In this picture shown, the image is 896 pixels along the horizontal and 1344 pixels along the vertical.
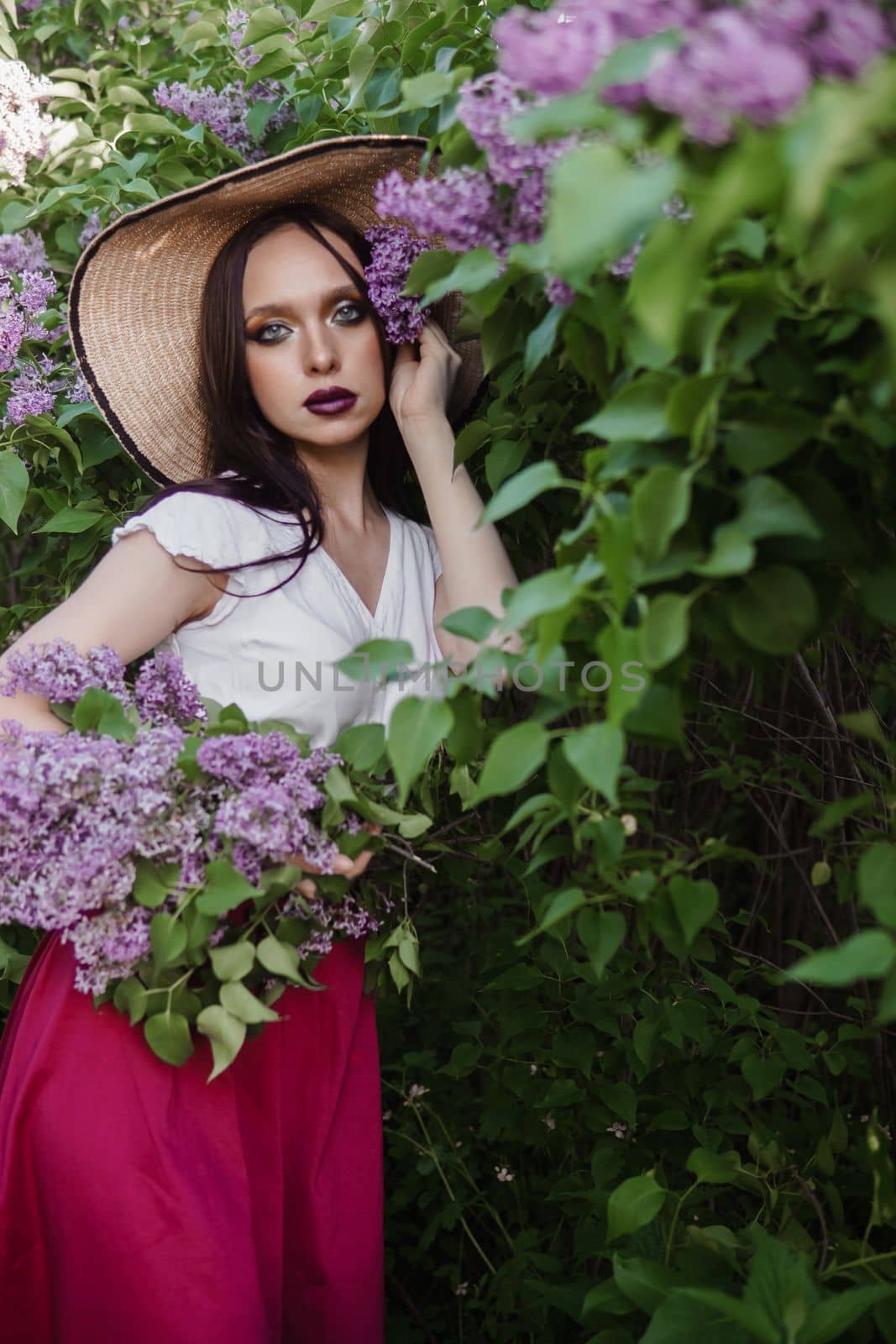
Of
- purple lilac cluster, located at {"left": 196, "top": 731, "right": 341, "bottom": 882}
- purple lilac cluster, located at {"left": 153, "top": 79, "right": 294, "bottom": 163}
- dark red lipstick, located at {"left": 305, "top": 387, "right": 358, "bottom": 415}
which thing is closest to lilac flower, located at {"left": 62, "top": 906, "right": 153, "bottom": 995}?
purple lilac cluster, located at {"left": 196, "top": 731, "right": 341, "bottom": 882}

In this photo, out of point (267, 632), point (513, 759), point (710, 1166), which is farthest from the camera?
point (267, 632)

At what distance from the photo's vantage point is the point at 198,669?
1460mm

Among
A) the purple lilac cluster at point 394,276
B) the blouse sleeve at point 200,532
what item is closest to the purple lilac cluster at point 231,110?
the purple lilac cluster at point 394,276

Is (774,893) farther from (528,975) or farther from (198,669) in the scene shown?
(198,669)

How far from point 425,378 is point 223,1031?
0.80m

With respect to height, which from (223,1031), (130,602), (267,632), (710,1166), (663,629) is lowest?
(710,1166)

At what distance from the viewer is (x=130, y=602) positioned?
→ 1.37m

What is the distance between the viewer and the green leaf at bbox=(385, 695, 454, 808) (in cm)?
81

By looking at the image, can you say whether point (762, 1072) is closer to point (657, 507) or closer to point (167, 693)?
point (167, 693)

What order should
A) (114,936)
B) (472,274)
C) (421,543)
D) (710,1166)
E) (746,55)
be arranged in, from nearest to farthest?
(746,55) < (472,274) < (114,936) < (710,1166) < (421,543)

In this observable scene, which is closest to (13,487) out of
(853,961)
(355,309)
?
(355,309)

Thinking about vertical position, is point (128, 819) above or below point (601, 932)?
above

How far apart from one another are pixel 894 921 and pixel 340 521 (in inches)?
42.0

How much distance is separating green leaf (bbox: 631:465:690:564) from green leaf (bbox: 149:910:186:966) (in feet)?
1.90
